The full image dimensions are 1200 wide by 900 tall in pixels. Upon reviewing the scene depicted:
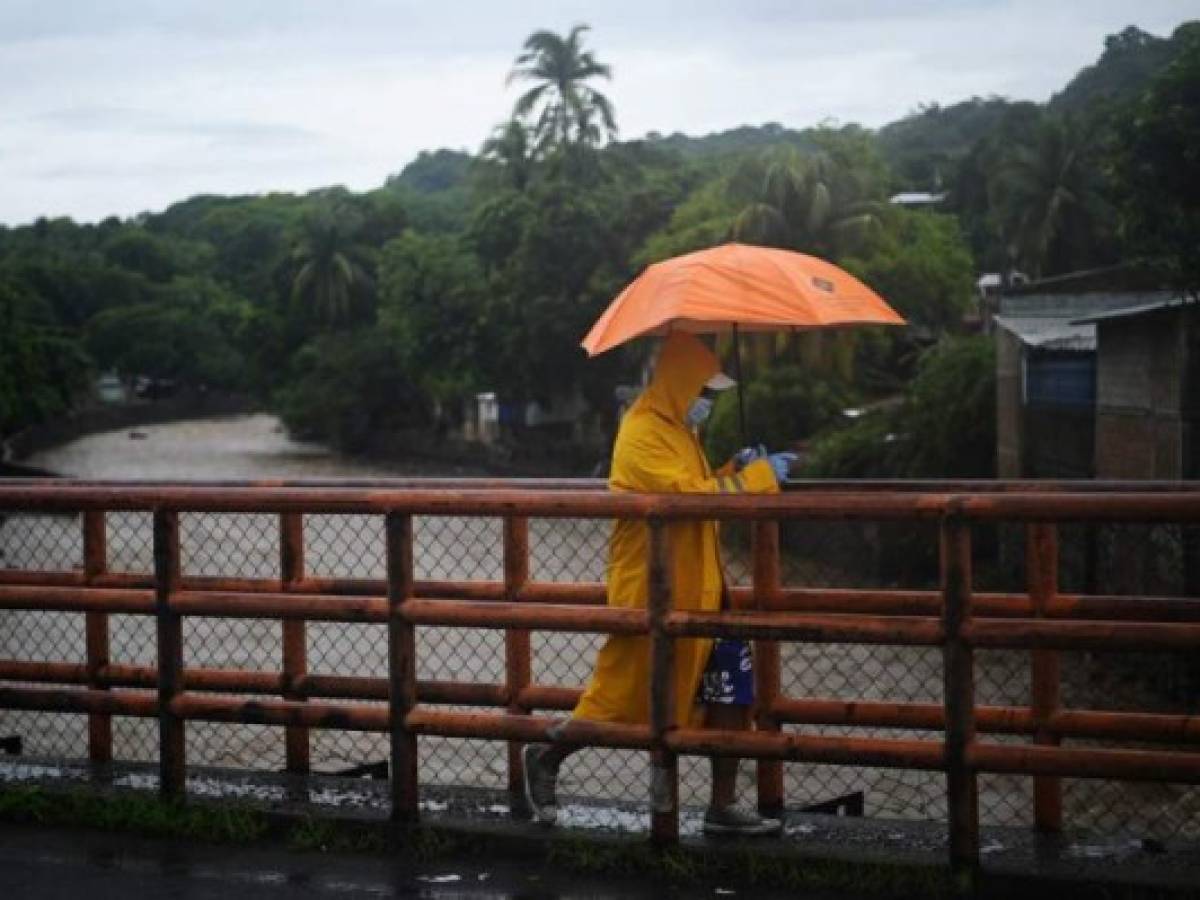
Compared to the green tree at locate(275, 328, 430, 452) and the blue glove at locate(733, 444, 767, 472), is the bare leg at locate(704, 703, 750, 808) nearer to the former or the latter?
the blue glove at locate(733, 444, 767, 472)

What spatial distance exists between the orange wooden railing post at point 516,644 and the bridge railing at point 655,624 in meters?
0.01

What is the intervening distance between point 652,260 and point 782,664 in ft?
103

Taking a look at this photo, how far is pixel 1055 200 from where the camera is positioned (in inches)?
2576

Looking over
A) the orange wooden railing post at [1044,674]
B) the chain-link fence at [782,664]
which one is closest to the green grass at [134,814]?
the chain-link fence at [782,664]

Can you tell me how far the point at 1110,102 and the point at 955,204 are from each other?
11.9 metres

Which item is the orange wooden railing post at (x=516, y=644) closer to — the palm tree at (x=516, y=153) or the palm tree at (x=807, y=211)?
the palm tree at (x=807, y=211)

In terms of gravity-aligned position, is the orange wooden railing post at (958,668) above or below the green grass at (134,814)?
above

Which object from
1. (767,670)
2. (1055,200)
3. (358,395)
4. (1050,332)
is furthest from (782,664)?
(358,395)

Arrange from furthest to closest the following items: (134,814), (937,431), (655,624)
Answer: (937,431), (134,814), (655,624)

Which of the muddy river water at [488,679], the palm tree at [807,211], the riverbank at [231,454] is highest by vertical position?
the palm tree at [807,211]

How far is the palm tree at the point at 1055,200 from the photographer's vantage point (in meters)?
66.0

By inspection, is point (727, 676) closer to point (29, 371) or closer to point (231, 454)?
point (29, 371)

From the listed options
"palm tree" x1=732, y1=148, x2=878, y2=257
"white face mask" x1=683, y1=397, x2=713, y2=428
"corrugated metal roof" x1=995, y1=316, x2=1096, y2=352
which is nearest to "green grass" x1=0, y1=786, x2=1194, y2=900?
"white face mask" x1=683, y1=397, x2=713, y2=428

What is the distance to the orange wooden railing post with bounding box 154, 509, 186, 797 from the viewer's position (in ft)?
21.6
